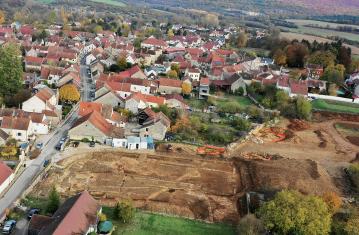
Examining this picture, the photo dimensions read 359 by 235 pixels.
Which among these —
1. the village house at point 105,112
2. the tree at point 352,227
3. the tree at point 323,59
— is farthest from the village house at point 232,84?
the tree at point 352,227

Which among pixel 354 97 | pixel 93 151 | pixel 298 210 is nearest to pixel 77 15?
pixel 354 97

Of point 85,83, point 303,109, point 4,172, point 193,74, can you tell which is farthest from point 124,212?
point 193,74

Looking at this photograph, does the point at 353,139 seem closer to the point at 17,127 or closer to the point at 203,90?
the point at 203,90

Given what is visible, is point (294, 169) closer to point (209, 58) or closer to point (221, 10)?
point (209, 58)

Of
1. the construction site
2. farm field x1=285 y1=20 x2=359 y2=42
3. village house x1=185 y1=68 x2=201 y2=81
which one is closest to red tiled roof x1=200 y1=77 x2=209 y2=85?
village house x1=185 y1=68 x2=201 y2=81

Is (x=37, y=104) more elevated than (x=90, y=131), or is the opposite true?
(x=37, y=104)

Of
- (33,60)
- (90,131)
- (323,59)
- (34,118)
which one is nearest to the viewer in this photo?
(90,131)

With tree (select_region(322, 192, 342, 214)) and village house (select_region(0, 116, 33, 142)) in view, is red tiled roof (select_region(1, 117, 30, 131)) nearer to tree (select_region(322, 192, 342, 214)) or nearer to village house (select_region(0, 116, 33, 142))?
village house (select_region(0, 116, 33, 142))
